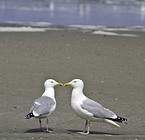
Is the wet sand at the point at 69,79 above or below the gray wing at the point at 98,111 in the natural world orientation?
below

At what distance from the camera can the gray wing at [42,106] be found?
23.5 ft

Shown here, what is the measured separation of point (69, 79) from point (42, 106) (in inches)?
240

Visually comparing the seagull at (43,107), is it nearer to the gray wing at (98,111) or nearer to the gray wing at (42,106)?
the gray wing at (42,106)

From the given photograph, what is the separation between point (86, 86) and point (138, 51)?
7494 millimetres

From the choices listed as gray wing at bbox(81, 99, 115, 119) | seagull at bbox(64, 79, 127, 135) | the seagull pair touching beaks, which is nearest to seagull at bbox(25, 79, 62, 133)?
the seagull pair touching beaks

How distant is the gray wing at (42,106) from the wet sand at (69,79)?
448 millimetres

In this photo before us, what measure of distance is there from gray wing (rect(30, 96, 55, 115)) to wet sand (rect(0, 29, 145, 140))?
1.47 ft

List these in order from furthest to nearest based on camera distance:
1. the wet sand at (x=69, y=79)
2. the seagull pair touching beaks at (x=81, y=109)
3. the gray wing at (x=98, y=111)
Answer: the wet sand at (x=69, y=79)
the gray wing at (x=98, y=111)
the seagull pair touching beaks at (x=81, y=109)

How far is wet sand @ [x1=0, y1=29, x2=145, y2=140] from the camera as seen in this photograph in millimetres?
8320

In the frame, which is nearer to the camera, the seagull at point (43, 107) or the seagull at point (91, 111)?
the seagull at point (43, 107)

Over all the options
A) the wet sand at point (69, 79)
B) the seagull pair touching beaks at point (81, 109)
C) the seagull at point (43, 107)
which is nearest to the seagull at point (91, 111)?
the seagull pair touching beaks at point (81, 109)

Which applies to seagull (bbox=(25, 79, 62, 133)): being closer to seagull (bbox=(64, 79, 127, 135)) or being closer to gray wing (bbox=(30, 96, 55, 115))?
gray wing (bbox=(30, 96, 55, 115))

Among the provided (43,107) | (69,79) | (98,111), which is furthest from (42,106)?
(69,79)

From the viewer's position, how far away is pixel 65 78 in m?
13.3
